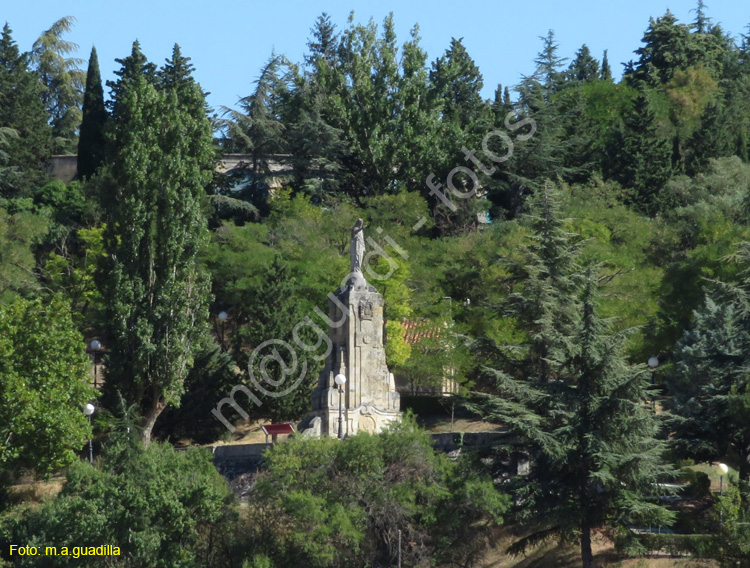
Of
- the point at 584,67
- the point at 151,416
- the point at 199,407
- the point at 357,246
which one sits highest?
the point at 584,67

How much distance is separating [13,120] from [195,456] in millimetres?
37446

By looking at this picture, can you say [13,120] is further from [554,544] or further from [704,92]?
[554,544]

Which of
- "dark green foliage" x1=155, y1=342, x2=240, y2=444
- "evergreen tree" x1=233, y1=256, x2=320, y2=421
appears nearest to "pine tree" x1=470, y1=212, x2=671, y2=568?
"evergreen tree" x1=233, y1=256, x2=320, y2=421

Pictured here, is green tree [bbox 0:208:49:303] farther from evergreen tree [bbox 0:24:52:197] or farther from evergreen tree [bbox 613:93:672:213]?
evergreen tree [bbox 613:93:672:213]

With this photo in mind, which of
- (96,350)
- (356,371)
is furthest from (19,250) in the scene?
(356,371)

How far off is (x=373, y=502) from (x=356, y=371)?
583 cm

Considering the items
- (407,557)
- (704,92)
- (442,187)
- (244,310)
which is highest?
(704,92)

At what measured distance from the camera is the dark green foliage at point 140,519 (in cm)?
3925

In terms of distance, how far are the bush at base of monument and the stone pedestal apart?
12.6 feet

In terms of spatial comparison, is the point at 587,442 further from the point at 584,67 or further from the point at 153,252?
the point at 584,67

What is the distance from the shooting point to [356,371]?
45125 mm

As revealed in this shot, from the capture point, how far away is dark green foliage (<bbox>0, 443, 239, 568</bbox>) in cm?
3925

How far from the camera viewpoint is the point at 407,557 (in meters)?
39.9

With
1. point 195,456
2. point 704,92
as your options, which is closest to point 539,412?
point 195,456
